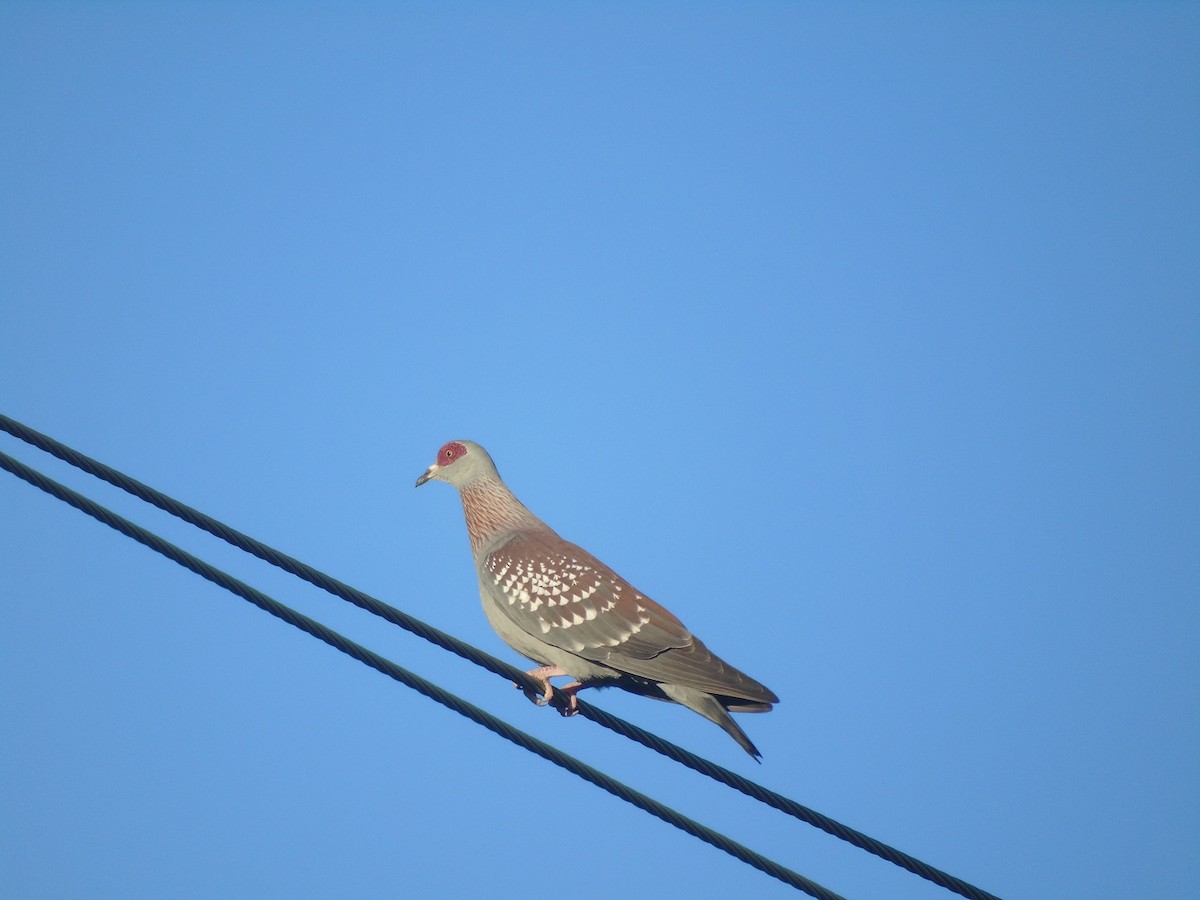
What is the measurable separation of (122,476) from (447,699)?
1431mm

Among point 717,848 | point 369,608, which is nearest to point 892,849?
point 717,848

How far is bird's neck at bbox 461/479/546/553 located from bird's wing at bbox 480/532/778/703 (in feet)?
1.00

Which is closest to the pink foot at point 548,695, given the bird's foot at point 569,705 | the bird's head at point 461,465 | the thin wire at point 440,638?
the bird's foot at point 569,705

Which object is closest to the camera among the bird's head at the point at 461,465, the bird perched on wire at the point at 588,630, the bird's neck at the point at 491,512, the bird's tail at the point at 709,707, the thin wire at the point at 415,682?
the thin wire at the point at 415,682

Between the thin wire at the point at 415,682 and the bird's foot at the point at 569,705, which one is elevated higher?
the bird's foot at the point at 569,705

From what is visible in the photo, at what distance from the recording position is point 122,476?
4203 mm

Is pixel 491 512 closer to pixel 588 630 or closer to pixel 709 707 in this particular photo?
pixel 588 630

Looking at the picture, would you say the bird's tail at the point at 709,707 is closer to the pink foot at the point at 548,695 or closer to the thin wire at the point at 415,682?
the pink foot at the point at 548,695

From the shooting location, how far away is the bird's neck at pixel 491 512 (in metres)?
8.28

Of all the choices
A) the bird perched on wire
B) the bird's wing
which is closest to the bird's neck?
the bird perched on wire

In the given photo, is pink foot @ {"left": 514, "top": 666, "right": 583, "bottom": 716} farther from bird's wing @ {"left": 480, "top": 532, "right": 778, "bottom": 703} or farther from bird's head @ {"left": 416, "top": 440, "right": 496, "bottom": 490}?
bird's head @ {"left": 416, "top": 440, "right": 496, "bottom": 490}

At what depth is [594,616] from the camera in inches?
277

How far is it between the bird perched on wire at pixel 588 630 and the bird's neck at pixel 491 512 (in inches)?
0.7

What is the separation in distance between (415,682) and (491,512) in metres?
3.89
